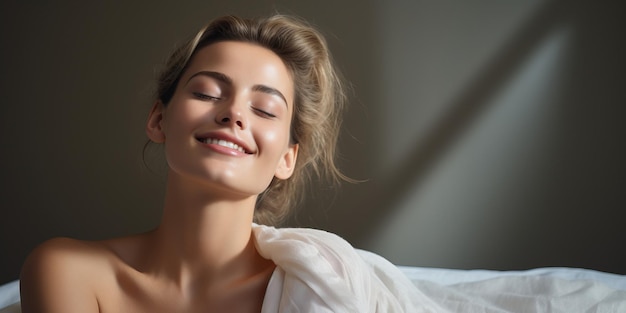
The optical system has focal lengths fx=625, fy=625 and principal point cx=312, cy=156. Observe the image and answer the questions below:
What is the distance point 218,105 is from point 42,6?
1864 mm

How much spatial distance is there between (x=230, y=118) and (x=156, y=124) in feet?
Result: 0.85

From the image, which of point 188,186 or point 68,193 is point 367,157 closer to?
point 68,193

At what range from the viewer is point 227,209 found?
127cm

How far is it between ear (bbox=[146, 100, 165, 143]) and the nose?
21 centimetres

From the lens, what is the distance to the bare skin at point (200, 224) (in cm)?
120

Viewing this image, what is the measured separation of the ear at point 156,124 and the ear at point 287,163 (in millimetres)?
269

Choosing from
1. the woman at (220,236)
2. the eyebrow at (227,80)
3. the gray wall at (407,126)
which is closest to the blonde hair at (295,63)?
the woman at (220,236)

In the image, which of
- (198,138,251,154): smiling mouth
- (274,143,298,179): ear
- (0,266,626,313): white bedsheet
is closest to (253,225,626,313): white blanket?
(0,266,626,313): white bedsheet

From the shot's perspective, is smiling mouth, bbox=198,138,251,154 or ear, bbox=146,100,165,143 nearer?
smiling mouth, bbox=198,138,251,154

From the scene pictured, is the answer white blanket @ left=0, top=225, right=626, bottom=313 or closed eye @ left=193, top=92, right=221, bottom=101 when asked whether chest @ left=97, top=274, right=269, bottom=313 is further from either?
closed eye @ left=193, top=92, right=221, bottom=101

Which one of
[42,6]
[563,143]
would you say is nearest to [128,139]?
[42,6]

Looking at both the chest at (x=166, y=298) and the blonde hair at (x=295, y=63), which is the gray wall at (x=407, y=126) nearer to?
the blonde hair at (x=295, y=63)

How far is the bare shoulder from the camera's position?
3.90ft

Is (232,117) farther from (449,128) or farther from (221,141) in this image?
(449,128)
